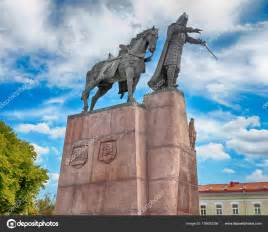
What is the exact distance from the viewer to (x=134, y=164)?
14055 millimetres

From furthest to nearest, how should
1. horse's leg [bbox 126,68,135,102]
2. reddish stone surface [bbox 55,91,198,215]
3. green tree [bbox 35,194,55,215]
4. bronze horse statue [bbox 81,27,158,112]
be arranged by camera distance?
1. green tree [bbox 35,194,55,215]
2. bronze horse statue [bbox 81,27,158,112]
3. horse's leg [bbox 126,68,135,102]
4. reddish stone surface [bbox 55,91,198,215]

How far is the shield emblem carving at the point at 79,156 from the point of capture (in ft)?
50.7

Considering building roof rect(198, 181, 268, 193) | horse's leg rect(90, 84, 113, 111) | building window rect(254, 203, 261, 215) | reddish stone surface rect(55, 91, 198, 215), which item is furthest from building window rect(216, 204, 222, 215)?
reddish stone surface rect(55, 91, 198, 215)

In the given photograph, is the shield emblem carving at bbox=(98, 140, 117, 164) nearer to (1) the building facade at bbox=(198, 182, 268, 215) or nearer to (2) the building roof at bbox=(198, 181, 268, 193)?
(1) the building facade at bbox=(198, 182, 268, 215)

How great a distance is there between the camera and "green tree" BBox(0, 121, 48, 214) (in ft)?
101

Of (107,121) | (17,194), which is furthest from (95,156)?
(17,194)

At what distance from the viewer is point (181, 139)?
572 inches

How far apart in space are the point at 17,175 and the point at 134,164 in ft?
68.8

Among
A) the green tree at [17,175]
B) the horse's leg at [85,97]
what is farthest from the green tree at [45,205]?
the horse's leg at [85,97]

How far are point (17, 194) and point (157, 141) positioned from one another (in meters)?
22.3

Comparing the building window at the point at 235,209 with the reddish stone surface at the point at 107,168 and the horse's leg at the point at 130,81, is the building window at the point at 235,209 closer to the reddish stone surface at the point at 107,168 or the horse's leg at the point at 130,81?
the reddish stone surface at the point at 107,168

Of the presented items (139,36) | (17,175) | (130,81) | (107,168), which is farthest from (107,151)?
(17,175)

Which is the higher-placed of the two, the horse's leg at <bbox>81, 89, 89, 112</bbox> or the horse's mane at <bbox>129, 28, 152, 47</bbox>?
the horse's mane at <bbox>129, 28, 152, 47</bbox>

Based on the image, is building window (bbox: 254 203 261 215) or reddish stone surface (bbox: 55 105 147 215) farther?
building window (bbox: 254 203 261 215)
